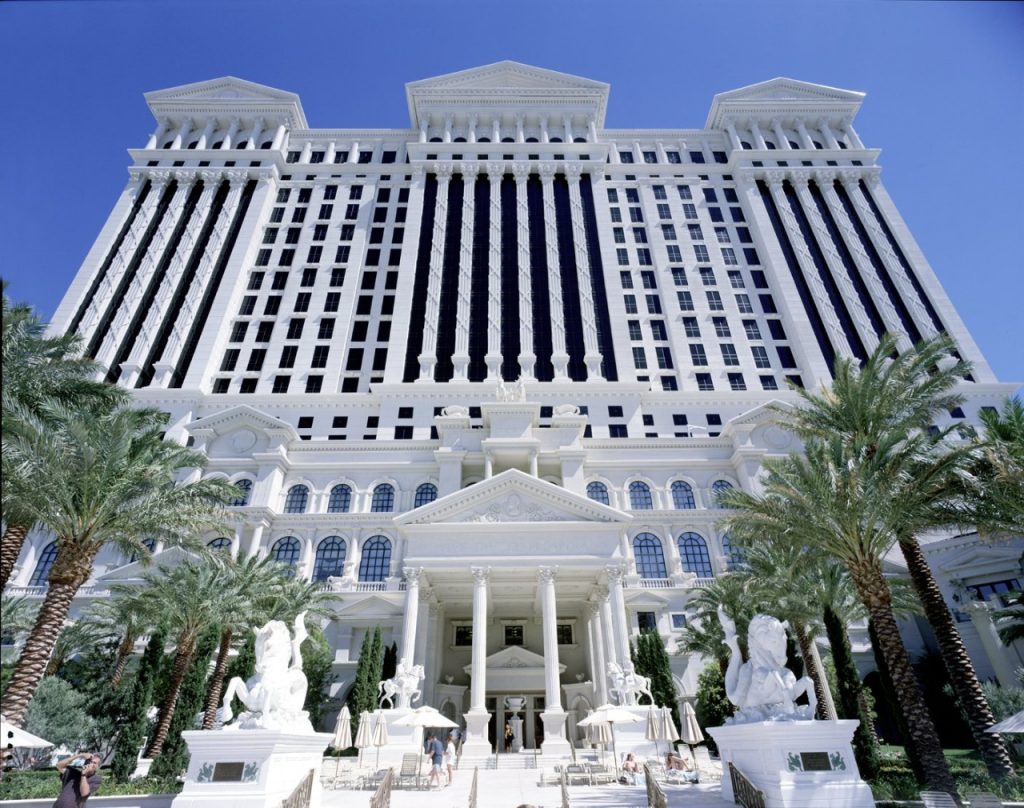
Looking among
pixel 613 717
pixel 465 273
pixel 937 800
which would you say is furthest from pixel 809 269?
pixel 937 800

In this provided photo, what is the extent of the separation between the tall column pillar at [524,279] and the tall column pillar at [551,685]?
27.2 metres

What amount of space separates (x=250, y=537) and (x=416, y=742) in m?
24.9

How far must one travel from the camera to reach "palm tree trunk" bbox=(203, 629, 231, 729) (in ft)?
88.6

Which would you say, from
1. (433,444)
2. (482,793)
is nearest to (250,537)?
(433,444)

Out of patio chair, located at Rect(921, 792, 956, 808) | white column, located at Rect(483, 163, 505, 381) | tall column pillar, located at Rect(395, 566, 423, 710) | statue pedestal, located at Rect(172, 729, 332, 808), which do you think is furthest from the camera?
white column, located at Rect(483, 163, 505, 381)

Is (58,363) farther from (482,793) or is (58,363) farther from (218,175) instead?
(218,175)

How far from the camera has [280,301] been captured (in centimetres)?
6925

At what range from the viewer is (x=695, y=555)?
45.6m

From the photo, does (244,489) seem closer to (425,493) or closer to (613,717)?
(425,493)

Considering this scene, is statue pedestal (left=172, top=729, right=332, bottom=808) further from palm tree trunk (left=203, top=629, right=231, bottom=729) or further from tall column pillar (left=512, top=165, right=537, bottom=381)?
tall column pillar (left=512, top=165, right=537, bottom=381)

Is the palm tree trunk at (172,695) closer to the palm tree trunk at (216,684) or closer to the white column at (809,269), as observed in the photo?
the palm tree trunk at (216,684)

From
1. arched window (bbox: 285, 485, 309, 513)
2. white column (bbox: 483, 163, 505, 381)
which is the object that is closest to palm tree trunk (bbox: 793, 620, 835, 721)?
arched window (bbox: 285, 485, 309, 513)

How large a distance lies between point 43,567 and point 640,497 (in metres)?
45.8

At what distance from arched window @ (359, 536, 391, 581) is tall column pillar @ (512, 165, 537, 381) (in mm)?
20102
